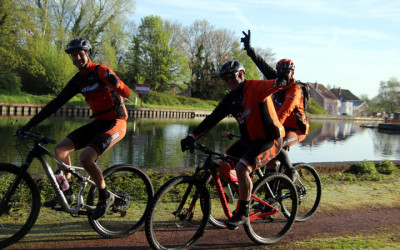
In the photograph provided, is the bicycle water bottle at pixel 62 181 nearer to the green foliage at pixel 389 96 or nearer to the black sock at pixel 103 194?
the black sock at pixel 103 194

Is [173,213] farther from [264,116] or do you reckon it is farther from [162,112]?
[162,112]

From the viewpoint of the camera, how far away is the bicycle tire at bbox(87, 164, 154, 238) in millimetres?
4082

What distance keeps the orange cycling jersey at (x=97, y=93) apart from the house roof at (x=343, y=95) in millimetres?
117142

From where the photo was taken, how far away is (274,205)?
4.53m

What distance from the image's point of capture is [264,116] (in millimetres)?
3932

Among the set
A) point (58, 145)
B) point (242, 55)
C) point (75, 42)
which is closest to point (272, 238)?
point (58, 145)

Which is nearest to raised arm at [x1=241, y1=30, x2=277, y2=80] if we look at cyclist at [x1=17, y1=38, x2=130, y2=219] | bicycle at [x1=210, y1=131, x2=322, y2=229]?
bicycle at [x1=210, y1=131, x2=322, y2=229]

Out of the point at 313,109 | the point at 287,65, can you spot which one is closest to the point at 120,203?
the point at 287,65

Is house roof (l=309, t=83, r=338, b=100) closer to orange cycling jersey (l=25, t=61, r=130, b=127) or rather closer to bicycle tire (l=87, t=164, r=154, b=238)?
bicycle tire (l=87, t=164, r=154, b=238)

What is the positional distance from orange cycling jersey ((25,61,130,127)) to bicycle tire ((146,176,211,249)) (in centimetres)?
124

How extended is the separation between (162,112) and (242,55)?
2776 cm

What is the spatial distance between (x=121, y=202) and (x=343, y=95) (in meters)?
120

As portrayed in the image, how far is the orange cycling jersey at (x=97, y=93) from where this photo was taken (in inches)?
157

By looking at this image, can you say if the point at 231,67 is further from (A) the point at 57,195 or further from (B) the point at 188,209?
(A) the point at 57,195
